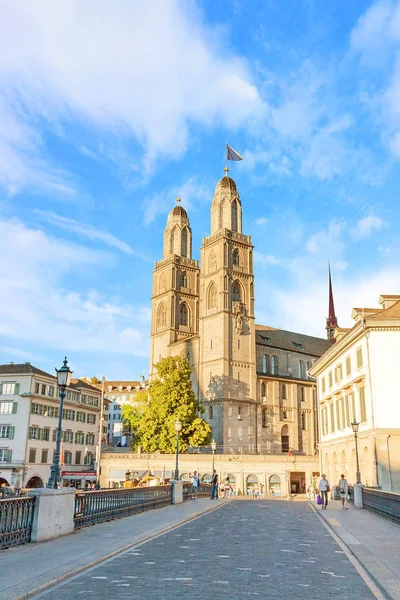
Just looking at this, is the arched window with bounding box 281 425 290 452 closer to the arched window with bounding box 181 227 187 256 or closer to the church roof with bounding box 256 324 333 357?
the church roof with bounding box 256 324 333 357

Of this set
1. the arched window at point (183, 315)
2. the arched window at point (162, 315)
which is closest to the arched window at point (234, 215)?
the arched window at point (183, 315)

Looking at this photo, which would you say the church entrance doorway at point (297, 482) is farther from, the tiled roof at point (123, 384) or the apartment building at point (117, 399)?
the tiled roof at point (123, 384)

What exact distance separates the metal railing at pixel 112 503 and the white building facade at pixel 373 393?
13.5 m

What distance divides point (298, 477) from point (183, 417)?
50.2ft

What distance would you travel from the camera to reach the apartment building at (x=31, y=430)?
196 ft

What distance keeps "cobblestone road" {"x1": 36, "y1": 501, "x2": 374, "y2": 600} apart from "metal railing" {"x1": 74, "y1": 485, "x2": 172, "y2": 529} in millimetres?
2786

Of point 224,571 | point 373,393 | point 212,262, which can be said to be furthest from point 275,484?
point 224,571

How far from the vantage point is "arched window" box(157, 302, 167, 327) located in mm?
89706

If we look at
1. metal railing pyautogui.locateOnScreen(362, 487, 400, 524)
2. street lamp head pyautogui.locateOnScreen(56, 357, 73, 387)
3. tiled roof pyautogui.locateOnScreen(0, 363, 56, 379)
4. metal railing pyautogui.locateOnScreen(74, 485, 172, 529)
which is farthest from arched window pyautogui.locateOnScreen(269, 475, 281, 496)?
street lamp head pyautogui.locateOnScreen(56, 357, 73, 387)

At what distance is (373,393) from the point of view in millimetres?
33188

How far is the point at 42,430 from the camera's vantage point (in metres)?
63.9

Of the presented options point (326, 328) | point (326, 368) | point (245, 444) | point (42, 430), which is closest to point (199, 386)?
point (245, 444)

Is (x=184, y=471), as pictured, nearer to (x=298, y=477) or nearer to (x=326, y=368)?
(x=298, y=477)

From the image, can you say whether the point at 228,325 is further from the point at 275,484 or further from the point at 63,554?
the point at 63,554
